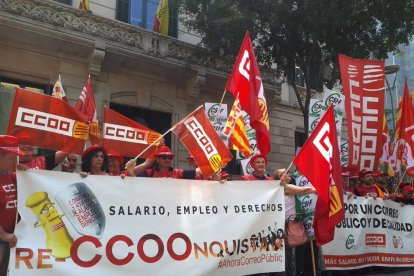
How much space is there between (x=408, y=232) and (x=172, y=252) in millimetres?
4639

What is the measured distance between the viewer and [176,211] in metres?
4.72

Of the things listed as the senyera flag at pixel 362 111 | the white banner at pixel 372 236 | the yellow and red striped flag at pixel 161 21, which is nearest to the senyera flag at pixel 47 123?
the white banner at pixel 372 236

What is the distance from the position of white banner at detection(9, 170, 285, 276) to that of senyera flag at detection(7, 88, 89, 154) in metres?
0.61

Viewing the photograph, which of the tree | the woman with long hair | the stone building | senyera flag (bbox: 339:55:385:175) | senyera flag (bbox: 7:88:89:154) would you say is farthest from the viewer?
the stone building

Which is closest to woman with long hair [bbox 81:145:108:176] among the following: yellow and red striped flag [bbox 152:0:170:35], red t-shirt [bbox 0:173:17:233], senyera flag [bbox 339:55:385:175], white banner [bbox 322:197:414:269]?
red t-shirt [bbox 0:173:17:233]

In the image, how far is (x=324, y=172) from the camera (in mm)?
5316

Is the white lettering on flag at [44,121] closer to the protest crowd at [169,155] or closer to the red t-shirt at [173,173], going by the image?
the protest crowd at [169,155]

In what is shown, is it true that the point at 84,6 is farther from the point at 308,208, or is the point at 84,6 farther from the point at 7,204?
the point at 7,204

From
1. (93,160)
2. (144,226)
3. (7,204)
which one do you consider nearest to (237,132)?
(93,160)

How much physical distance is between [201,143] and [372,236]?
3374mm

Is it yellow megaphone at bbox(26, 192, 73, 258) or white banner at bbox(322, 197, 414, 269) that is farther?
white banner at bbox(322, 197, 414, 269)

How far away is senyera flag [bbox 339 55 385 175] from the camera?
24.0ft

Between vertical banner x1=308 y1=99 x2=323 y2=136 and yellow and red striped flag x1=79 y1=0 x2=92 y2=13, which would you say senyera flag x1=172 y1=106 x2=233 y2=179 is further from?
yellow and red striped flag x1=79 y1=0 x2=92 y2=13

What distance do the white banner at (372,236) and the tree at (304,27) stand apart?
4918 millimetres
